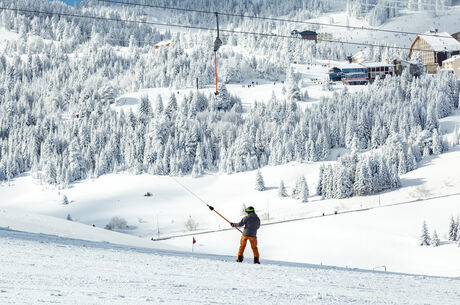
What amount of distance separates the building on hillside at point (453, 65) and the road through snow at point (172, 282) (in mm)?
126565

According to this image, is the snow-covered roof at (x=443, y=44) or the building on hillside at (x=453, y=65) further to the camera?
the snow-covered roof at (x=443, y=44)

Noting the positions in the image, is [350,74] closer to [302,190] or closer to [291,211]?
[302,190]

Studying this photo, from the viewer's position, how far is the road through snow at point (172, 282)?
8.73 meters

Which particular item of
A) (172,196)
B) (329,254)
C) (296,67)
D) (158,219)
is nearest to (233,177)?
(172,196)

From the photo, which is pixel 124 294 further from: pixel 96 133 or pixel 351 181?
pixel 96 133

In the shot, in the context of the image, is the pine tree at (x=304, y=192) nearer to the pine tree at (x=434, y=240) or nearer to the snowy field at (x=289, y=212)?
the snowy field at (x=289, y=212)

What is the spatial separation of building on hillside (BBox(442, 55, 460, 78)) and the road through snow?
12656 centimetres

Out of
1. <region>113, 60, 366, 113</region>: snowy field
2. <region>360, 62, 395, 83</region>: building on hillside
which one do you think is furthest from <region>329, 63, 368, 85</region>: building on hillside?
<region>113, 60, 366, 113</region>: snowy field

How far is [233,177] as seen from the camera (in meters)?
98.3

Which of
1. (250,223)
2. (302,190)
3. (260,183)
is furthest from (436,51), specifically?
(250,223)

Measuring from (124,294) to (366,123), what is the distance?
9985 cm

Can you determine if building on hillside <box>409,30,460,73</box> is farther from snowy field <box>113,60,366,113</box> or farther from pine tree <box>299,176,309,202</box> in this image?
pine tree <box>299,176,309,202</box>

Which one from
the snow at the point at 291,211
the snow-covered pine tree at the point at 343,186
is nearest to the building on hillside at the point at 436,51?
the snow at the point at 291,211

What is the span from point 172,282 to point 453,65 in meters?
138
